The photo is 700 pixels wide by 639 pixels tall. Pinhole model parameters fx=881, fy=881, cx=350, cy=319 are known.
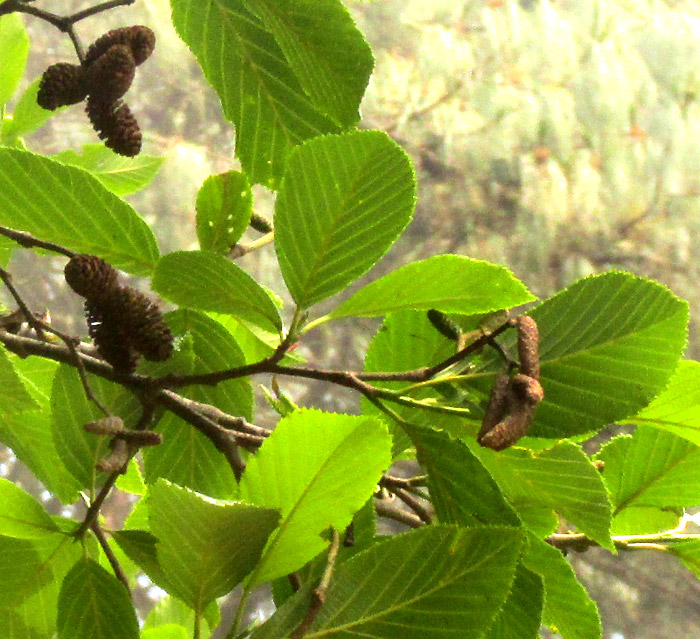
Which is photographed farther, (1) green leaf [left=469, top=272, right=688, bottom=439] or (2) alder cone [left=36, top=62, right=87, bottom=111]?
(2) alder cone [left=36, top=62, right=87, bottom=111]

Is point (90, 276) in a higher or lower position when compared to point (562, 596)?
higher

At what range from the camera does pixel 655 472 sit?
0.42 metres

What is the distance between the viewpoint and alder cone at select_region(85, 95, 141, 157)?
41cm

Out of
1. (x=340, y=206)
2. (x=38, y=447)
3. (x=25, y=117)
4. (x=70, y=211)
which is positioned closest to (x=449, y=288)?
(x=340, y=206)

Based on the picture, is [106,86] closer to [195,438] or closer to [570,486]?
[195,438]

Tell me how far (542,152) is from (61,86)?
11.6 ft

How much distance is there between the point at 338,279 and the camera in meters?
0.32

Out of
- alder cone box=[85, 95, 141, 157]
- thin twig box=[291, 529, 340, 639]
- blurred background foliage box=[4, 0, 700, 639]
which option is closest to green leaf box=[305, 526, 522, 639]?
thin twig box=[291, 529, 340, 639]

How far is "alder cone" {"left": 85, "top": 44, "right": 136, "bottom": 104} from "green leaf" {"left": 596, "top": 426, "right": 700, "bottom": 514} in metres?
0.29

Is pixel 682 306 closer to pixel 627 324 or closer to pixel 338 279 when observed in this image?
pixel 627 324

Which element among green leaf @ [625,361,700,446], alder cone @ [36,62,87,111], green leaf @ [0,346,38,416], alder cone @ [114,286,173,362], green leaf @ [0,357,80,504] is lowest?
green leaf @ [0,357,80,504]

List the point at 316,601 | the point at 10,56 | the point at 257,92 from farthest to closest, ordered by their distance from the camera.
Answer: the point at 10,56 < the point at 257,92 < the point at 316,601

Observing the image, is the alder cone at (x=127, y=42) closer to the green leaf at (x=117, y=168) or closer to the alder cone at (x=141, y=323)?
the alder cone at (x=141, y=323)

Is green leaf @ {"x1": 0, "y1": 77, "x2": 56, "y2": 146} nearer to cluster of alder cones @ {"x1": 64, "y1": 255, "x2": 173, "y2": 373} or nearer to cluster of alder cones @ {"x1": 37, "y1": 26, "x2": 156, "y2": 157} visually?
cluster of alder cones @ {"x1": 37, "y1": 26, "x2": 156, "y2": 157}
